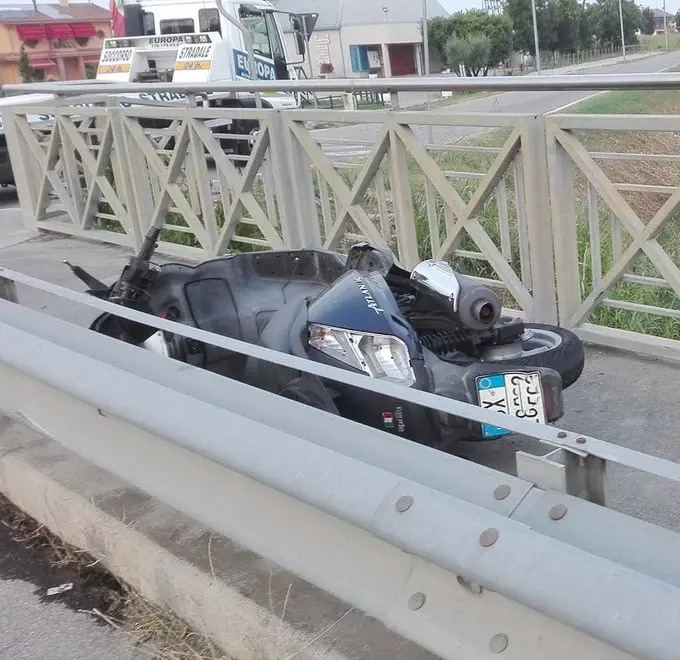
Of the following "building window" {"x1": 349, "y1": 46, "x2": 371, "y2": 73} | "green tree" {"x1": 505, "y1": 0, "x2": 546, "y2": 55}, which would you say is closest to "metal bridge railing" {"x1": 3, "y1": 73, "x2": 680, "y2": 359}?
→ "building window" {"x1": 349, "y1": 46, "x2": 371, "y2": 73}

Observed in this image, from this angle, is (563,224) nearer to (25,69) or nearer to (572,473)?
(572,473)

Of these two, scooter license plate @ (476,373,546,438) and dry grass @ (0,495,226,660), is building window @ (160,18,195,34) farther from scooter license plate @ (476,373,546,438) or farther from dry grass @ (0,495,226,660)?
scooter license plate @ (476,373,546,438)

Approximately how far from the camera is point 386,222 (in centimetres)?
603

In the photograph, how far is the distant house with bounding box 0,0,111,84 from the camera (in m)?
62.7

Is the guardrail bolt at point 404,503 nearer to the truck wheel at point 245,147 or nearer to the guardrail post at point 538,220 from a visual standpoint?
the guardrail post at point 538,220

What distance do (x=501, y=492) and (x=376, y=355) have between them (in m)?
1.39

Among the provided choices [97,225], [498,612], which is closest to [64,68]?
[97,225]

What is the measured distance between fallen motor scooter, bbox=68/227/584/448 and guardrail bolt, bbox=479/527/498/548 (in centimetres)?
130

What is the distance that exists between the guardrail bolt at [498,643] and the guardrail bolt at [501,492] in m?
0.27

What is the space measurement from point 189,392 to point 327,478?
68 cm

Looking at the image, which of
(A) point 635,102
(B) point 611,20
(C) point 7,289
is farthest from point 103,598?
(B) point 611,20

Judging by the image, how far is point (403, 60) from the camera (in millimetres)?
65375

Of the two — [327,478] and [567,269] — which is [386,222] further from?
[327,478]

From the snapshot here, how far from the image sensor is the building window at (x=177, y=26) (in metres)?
22.1
